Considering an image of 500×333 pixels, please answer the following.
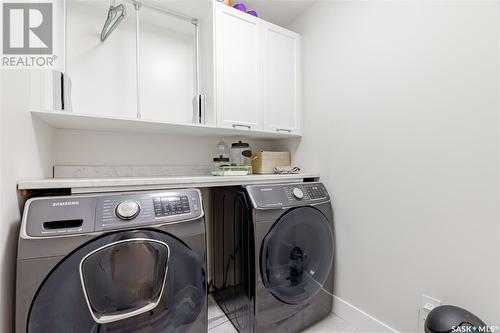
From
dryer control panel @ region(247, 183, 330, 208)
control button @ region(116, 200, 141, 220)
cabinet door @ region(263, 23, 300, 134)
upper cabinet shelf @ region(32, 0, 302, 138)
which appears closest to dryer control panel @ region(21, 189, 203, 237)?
control button @ region(116, 200, 141, 220)

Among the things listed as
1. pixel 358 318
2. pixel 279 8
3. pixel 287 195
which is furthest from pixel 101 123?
pixel 358 318

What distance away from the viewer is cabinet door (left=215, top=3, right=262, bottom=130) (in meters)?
1.54

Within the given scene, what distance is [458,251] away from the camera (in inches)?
41.1

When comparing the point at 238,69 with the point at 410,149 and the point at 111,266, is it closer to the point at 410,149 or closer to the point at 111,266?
the point at 410,149

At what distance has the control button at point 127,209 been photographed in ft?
3.05

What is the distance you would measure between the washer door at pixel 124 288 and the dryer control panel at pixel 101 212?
61 mm

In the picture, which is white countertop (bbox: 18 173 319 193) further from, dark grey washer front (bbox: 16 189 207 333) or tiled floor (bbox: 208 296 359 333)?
tiled floor (bbox: 208 296 359 333)

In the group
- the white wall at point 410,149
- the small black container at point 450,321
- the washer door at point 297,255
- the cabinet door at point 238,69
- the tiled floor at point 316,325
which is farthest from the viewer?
the cabinet door at point 238,69

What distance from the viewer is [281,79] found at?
1.82m

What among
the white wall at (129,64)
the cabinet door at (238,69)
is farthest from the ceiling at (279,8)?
the white wall at (129,64)

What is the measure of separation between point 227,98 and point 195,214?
0.88 meters

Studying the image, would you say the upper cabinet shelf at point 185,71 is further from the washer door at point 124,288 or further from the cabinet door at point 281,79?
the washer door at point 124,288

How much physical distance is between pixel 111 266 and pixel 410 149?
159 cm

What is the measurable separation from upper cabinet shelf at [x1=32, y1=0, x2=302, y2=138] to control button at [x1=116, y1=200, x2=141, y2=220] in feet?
1.74
